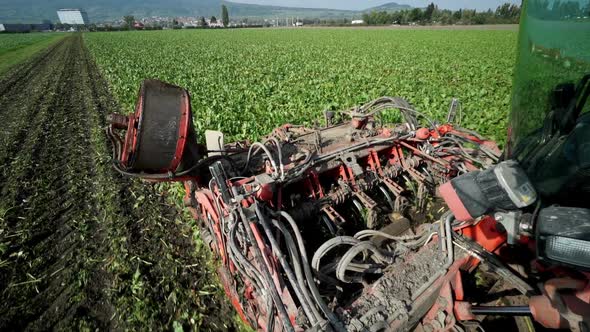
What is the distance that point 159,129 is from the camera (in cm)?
334

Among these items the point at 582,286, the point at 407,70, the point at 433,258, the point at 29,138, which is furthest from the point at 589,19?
the point at 407,70

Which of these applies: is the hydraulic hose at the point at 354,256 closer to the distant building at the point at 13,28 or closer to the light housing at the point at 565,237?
the light housing at the point at 565,237

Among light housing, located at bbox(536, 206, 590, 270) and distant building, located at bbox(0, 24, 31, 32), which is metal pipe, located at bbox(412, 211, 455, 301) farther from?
distant building, located at bbox(0, 24, 31, 32)

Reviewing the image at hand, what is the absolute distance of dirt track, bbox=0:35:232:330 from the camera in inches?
142

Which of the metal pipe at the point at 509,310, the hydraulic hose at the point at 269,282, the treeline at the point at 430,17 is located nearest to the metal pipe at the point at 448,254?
the metal pipe at the point at 509,310

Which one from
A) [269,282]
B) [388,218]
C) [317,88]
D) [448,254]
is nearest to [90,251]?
[269,282]

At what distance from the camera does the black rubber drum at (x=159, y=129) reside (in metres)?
3.29

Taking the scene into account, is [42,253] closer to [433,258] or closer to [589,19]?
[433,258]

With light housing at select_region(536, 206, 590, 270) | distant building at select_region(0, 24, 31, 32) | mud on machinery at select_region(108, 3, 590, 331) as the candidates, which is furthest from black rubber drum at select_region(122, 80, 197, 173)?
distant building at select_region(0, 24, 31, 32)

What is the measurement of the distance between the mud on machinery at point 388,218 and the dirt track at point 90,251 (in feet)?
2.07

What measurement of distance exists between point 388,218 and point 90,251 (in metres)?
4.68

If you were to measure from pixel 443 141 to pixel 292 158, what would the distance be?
8.50 feet

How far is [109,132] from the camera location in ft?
12.5

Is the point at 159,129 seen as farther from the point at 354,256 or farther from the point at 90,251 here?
the point at 90,251
